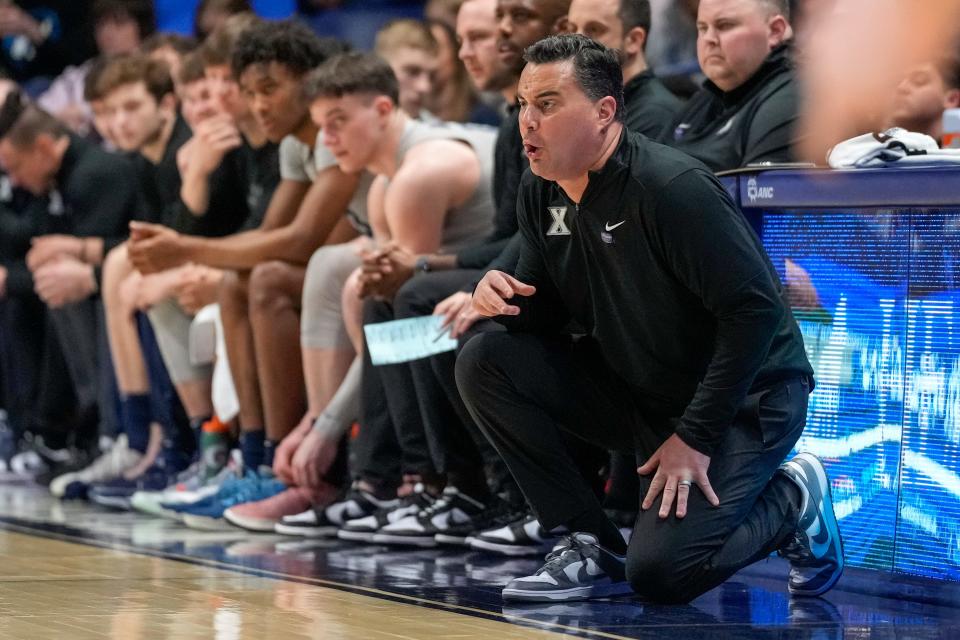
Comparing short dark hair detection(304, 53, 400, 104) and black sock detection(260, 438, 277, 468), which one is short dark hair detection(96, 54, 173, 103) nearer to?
→ short dark hair detection(304, 53, 400, 104)

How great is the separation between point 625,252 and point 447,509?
4.88 ft

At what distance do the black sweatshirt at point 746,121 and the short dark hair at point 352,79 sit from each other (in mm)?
1085

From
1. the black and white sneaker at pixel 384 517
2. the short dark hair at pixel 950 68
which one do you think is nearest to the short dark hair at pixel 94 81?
the black and white sneaker at pixel 384 517

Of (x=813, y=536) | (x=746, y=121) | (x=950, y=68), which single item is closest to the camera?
(x=813, y=536)

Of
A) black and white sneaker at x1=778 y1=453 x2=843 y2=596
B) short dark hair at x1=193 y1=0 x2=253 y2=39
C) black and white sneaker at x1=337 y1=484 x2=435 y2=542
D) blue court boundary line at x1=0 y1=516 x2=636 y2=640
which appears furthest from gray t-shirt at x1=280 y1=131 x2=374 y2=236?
short dark hair at x1=193 y1=0 x2=253 y2=39

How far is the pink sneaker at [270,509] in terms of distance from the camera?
5.23m

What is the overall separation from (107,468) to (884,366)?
389 cm

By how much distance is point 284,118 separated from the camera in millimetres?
5672

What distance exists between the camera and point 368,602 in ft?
11.9

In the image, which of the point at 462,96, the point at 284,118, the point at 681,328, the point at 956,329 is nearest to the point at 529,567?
the point at 681,328

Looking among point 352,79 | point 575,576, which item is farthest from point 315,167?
point 575,576

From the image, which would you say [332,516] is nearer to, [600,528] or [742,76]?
[600,528]

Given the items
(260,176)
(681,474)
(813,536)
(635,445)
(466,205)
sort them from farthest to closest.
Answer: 1. (260,176)
2. (466,205)
3. (635,445)
4. (813,536)
5. (681,474)

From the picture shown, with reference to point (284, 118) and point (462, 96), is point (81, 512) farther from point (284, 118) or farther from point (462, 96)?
point (462, 96)
